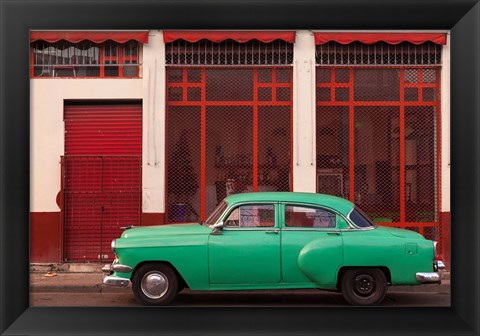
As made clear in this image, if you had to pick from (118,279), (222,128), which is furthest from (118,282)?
(222,128)

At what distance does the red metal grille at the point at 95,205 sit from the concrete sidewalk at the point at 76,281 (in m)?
0.28

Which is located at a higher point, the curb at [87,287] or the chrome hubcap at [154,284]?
the chrome hubcap at [154,284]

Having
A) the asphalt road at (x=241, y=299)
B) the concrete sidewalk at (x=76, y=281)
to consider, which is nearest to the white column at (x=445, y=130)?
the concrete sidewalk at (x=76, y=281)

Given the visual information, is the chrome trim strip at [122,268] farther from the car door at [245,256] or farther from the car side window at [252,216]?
the car side window at [252,216]

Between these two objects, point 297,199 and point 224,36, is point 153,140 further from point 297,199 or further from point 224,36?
point 297,199

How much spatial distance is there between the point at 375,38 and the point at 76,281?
6770 millimetres

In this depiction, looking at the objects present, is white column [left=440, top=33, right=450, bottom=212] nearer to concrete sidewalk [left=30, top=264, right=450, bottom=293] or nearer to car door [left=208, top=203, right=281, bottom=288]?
concrete sidewalk [left=30, top=264, right=450, bottom=293]

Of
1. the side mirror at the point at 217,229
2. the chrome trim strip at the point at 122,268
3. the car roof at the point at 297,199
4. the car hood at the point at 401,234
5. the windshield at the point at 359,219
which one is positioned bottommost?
the chrome trim strip at the point at 122,268

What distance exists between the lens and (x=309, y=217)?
8430mm

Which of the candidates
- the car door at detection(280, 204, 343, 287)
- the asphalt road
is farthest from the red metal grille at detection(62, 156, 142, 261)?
the car door at detection(280, 204, 343, 287)

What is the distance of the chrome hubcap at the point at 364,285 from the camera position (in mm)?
8359
